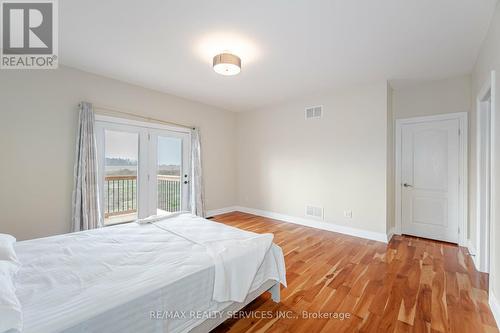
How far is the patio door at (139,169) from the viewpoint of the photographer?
3611 mm

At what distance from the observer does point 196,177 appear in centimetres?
467

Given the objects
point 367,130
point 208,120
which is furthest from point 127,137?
point 367,130

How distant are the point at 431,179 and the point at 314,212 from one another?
204cm

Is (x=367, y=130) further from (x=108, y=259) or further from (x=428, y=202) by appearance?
(x=108, y=259)

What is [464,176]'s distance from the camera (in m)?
3.35

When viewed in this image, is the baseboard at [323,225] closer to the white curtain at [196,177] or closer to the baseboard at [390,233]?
the baseboard at [390,233]

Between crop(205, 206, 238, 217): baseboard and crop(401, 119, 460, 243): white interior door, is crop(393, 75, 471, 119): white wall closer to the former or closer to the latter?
crop(401, 119, 460, 243): white interior door

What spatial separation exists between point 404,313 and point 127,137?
14.5ft

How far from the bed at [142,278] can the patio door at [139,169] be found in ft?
5.54

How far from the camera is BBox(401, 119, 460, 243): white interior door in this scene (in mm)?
3455

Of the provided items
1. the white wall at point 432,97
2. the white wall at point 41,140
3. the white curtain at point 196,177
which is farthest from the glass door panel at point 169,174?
the white wall at point 432,97

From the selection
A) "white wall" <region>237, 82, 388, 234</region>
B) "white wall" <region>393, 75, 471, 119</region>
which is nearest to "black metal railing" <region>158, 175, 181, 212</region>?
A: "white wall" <region>237, 82, 388, 234</region>

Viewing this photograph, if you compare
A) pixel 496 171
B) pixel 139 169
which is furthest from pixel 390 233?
pixel 139 169

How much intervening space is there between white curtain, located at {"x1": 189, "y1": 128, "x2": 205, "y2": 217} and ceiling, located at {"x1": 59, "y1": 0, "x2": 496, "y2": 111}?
1.32 m
